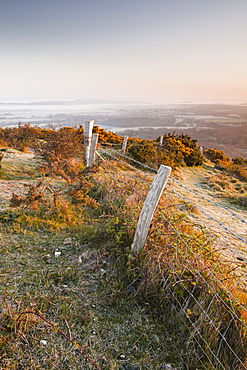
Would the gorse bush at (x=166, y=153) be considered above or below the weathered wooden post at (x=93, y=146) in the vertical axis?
below

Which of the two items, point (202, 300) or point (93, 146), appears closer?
point (202, 300)

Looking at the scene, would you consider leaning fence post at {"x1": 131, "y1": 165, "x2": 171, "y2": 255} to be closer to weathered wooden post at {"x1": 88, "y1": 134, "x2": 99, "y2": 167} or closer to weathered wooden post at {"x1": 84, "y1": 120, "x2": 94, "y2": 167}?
weathered wooden post at {"x1": 88, "y1": 134, "x2": 99, "y2": 167}

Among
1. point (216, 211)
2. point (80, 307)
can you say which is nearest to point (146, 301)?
point (80, 307)

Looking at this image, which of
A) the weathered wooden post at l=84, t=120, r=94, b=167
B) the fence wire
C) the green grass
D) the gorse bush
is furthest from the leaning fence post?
the gorse bush

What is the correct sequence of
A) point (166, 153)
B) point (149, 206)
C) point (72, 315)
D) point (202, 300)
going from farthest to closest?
point (166, 153) → point (149, 206) → point (202, 300) → point (72, 315)

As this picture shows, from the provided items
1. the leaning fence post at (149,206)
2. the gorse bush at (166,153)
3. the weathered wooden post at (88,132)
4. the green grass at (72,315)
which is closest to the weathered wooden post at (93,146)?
the weathered wooden post at (88,132)

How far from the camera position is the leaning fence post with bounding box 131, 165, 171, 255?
2.76m

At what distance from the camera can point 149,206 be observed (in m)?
2.93

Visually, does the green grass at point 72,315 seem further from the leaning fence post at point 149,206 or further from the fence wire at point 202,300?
the leaning fence post at point 149,206

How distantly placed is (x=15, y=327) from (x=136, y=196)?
10.2 feet

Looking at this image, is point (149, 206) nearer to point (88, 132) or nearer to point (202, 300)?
point (202, 300)

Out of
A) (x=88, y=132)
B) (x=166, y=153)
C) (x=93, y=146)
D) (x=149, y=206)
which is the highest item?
(x=88, y=132)

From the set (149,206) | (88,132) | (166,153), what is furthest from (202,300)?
(166,153)

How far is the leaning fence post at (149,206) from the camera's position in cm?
276
